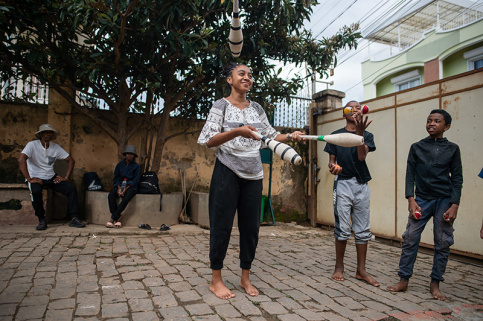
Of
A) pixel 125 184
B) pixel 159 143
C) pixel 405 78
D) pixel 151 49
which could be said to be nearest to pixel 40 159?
pixel 125 184

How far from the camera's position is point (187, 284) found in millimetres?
3059

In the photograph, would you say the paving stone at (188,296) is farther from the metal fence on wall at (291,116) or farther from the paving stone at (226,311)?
the metal fence on wall at (291,116)

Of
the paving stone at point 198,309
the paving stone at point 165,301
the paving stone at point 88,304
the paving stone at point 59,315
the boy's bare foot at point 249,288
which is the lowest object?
the paving stone at point 165,301

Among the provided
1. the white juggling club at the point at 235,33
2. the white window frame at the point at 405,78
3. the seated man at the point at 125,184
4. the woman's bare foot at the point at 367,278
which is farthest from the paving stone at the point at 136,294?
the white window frame at the point at 405,78

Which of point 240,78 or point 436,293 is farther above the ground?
point 240,78

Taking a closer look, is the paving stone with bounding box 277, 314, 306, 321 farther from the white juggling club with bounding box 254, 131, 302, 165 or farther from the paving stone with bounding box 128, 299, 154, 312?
the white juggling club with bounding box 254, 131, 302, 165

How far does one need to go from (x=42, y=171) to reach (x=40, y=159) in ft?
0.72

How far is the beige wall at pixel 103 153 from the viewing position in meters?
6.57

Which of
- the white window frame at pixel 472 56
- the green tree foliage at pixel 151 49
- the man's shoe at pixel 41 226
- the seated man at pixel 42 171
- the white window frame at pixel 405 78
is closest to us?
the green tree foliage at pixel 151 49

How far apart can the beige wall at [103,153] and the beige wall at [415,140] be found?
1.21 metres

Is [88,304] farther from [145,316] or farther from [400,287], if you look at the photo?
[400,287]

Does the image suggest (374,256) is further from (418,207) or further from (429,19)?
(429,19)

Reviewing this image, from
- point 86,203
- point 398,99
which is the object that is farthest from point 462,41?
point 86,203

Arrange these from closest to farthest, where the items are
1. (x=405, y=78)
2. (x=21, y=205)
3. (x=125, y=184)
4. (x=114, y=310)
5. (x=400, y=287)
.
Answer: (x=114, y=310) → (x=400, y=287) → (x=21, y=205) → (x=125, y=184) → (x=405, y=78)
